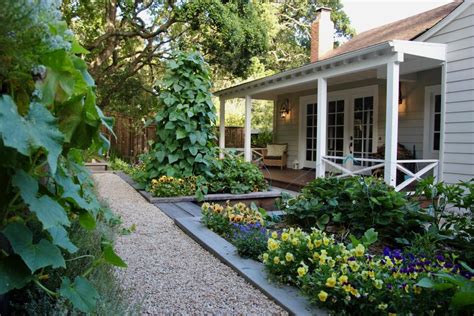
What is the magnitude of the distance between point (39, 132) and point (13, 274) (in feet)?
1.81

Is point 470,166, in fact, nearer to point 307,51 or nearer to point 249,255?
point 249,255

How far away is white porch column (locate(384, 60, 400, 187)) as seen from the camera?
573 centimetres

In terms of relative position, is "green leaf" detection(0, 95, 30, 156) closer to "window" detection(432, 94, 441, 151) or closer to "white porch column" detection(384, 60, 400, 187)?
"white porch column" detection(384, 60, 400, 187)

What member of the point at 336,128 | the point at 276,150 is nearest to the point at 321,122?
the point at 336,128

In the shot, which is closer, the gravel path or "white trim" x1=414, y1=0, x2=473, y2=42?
the gravel path

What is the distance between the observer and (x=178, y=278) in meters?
2.82

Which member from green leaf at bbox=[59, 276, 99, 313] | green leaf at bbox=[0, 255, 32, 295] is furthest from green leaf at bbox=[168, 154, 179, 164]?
green leaf at bbox=[0, 255, 32, 295]

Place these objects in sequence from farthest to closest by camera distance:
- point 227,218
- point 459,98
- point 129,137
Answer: point 129,137 → point 459,98 → point 227,218

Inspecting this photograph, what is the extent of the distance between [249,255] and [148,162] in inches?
171

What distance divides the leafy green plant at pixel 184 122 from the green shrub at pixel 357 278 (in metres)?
4.11

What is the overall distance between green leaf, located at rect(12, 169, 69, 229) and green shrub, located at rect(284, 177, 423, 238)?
9.00 feet

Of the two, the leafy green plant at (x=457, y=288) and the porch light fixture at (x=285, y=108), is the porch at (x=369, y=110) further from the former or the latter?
the leafy green plant at (x=457, y=288)

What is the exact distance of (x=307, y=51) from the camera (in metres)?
23.3

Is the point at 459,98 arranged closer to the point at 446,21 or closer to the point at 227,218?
the point at 446,21
